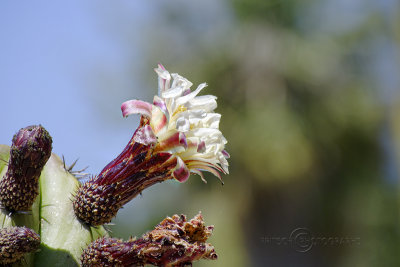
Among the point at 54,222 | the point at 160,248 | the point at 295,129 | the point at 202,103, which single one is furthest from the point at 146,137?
the point at 295,129

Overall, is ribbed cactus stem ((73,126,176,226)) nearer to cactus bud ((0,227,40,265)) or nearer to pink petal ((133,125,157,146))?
pink petal ((133,125,157,146))

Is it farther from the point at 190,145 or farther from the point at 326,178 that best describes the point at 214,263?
the point at 190,145

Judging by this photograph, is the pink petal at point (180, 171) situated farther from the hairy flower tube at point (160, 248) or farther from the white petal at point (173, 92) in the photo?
the white petal at point (173, 92)

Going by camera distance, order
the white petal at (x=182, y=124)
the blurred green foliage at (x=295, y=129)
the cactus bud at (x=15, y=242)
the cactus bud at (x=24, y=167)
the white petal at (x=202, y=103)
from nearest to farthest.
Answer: the cactus bud at (x=15, y=242) → the cactus bud at (x=24, y=167) → the white petal at (x=182, y=124) → the white petal at (x=202, y=103) → the blurred green foliage at (x=295, y=129)

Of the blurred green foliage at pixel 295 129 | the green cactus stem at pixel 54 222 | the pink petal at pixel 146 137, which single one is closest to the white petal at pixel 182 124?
the pink petal at pixel 146 137

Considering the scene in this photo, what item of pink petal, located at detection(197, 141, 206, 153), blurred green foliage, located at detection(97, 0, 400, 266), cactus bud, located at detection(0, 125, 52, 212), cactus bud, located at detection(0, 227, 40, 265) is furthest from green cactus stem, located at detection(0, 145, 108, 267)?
blurred green foliage, located at detection(97, 0, 400, 266)

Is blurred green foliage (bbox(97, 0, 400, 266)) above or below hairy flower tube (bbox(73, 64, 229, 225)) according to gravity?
above
